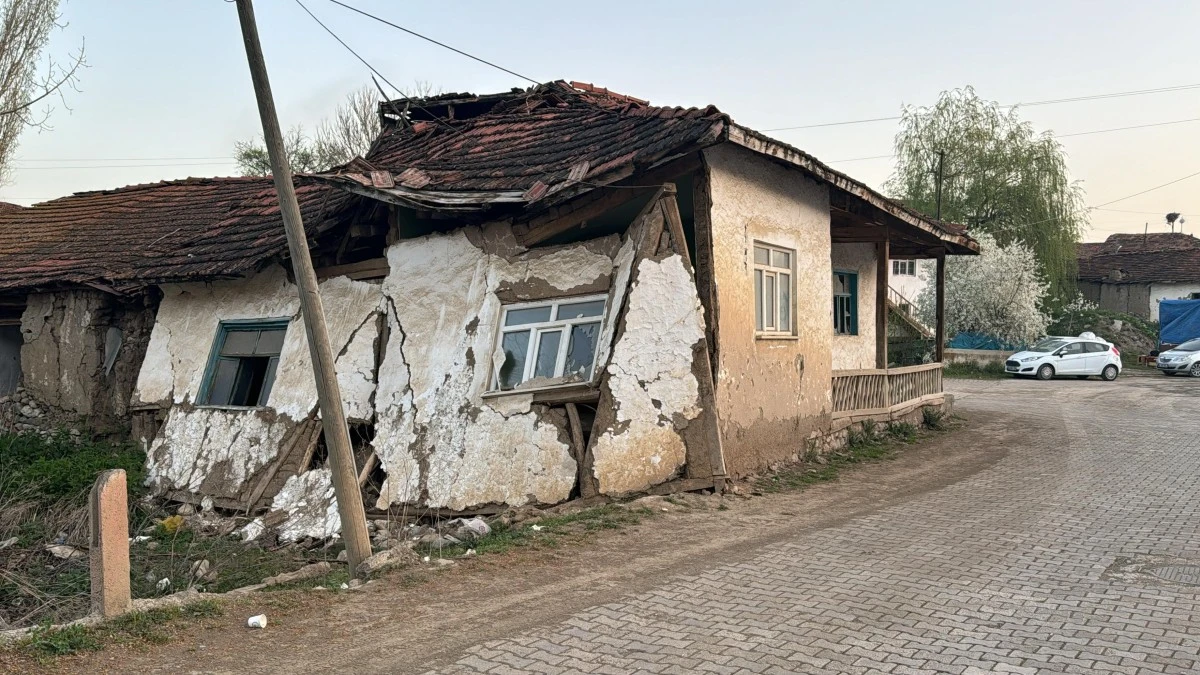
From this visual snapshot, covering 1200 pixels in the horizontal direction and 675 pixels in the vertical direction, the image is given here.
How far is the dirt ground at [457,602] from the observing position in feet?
17.1

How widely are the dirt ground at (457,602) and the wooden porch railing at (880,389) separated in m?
4.20

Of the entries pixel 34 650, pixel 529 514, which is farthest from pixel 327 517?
pixel 34 650

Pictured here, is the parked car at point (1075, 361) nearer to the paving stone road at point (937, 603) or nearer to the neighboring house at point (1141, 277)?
the neighboring house at point (1141, 277)

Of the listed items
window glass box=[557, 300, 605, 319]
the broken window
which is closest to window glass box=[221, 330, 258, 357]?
the broken window

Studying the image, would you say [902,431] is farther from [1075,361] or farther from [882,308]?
[1075,361]

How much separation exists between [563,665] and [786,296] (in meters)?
8.08

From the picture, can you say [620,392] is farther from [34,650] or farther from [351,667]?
[34,650]

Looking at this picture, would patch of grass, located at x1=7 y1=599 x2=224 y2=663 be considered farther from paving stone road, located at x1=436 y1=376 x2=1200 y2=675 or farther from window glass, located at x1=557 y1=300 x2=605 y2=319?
window glass, located at x1=557 y1=300 x2=605 y2=319

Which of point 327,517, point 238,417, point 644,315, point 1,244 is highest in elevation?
point 1,244

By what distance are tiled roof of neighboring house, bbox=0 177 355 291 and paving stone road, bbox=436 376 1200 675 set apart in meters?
7.31

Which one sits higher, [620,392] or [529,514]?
[620,392]

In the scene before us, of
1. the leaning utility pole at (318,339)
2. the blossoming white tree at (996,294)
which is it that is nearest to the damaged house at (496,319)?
the leaning utility pole at (318,339)

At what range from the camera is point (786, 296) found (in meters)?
12.2

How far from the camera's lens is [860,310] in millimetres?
17438
